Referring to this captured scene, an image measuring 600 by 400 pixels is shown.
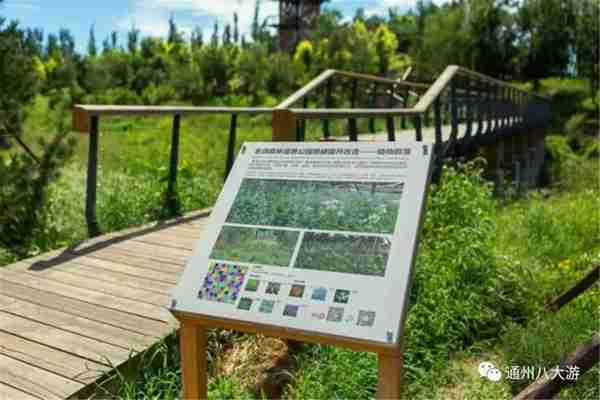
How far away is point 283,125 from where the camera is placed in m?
3.23

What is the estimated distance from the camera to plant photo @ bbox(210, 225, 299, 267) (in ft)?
6.17

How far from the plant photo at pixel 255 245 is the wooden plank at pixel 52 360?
0.89 metres

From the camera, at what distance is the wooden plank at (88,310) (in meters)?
2.81

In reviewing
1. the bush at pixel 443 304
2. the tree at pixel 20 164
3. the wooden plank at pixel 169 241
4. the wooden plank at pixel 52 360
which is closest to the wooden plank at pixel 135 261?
the wooden plank at pixel 169 241

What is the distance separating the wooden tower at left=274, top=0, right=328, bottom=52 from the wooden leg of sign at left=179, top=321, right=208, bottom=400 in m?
44.3

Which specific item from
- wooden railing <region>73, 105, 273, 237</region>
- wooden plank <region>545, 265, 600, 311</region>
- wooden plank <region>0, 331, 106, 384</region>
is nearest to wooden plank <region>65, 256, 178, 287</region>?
wooden railing <region>73, 105, 273, 237</region>

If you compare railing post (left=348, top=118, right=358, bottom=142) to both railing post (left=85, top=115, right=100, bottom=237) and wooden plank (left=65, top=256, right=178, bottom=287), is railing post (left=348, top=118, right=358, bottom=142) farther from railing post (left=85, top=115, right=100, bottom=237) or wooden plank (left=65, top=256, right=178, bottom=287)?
railing post (left=85, top=115, right=100, bottom=237)

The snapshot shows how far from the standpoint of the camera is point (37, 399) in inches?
88.1

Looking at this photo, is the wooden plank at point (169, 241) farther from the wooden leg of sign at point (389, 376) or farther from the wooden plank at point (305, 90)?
the wooden leg of sign at point (389, 376)

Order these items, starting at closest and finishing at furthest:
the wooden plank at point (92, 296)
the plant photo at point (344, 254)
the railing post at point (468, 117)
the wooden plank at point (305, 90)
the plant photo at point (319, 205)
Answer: the plant photo at point (344, 254), the plant photo at point (319, 205), the wooden plank at point (92, 296), the wooden plank at point (305, 90), the railing post at point (468, 117)

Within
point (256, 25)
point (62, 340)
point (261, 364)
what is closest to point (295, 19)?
point (256, 25)

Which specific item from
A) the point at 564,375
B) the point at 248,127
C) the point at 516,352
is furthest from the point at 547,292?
the point at 248,127

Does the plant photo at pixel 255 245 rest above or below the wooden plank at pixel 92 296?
above

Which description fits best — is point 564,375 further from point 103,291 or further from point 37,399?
point 103,291
